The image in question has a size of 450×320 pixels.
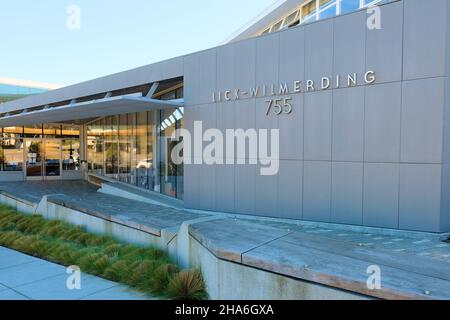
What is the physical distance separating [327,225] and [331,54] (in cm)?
384

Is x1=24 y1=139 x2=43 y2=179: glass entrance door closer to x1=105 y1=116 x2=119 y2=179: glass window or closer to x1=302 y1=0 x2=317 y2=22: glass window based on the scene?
x1=105 y1=116 x2=119 y2=179: glass window

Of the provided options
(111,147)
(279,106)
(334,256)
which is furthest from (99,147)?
(334,256)

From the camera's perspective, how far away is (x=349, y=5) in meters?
13.0

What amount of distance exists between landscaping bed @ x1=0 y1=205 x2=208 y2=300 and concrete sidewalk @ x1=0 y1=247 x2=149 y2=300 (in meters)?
0.18

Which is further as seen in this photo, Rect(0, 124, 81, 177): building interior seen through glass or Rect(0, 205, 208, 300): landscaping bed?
Rect(0, 124, 81, 177): building interior seen through glass

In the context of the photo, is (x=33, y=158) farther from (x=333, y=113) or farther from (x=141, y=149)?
(x=333, y=113)

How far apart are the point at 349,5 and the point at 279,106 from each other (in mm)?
7026

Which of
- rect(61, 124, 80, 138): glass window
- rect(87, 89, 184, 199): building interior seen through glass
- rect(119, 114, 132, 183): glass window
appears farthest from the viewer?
rect(61, 124, 80, 138): glass window

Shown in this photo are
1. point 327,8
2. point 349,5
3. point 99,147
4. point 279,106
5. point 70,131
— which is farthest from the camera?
point 70,131

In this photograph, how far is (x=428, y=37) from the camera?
6527mm

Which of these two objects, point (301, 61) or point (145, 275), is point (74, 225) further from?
point (301, 61)

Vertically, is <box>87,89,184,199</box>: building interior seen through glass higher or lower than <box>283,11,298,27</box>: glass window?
lower

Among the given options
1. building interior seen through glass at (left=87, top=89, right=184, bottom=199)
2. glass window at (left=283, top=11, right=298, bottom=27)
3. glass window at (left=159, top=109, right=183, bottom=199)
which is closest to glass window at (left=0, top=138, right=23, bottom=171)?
building interior seen through glass at (left=87, top=89, right=184, bottom=199)

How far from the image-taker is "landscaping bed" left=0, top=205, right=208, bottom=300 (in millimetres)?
4699
